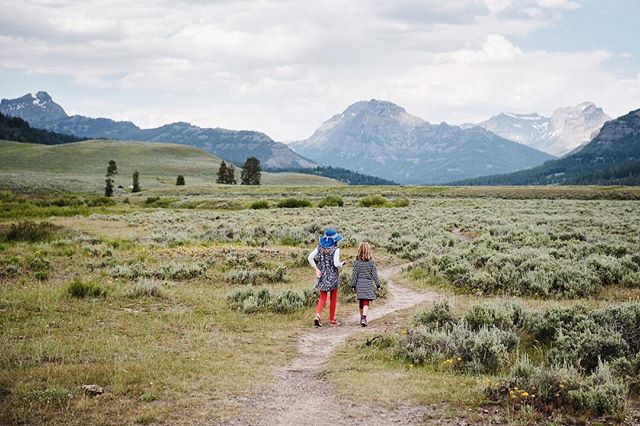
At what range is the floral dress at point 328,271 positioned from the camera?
46.4 feet

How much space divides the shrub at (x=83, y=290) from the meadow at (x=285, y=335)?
6 centimetres

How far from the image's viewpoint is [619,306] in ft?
36.1

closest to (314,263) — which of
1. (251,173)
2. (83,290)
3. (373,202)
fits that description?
(83,290)

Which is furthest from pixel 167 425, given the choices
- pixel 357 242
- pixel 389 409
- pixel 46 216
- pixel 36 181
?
pixel 36 181

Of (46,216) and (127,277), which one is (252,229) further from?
(46,216)

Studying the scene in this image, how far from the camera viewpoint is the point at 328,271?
46.5 feet

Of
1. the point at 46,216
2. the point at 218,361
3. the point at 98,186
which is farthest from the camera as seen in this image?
the point at 98,186

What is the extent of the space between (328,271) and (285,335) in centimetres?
231

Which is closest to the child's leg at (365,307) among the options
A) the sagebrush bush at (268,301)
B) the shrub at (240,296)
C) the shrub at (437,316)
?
the shrub at (437,316)

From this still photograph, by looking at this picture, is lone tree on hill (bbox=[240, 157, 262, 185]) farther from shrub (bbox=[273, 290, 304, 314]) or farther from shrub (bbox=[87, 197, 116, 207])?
shrub (bbox=[273, 290, 304, 314])

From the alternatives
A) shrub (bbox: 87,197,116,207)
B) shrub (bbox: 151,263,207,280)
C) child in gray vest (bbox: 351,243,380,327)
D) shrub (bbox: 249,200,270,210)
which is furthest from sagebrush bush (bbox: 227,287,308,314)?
shrub (bbox: 87,197,116,207)

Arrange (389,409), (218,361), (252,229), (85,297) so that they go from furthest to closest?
(252,229), (85,297), (218,361), (389,409)

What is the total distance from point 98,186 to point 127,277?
103788 millimetres

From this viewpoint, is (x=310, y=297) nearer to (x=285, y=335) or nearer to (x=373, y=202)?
(x=285, y=335)
